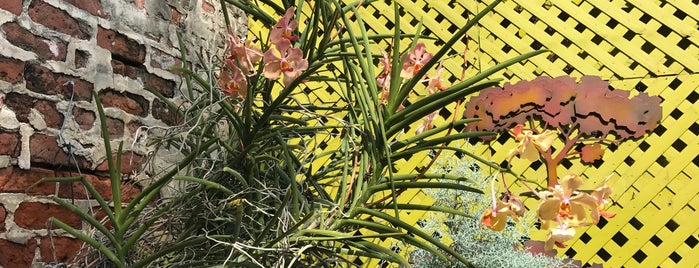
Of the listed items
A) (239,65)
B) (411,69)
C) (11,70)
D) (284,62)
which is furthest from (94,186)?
(411,69)

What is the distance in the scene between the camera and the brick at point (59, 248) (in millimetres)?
1623

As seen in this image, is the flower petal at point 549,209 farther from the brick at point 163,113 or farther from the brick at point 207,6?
the brick at point 207,6

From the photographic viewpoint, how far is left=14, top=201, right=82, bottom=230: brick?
1.56m

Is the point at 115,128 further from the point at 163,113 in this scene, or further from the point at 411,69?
the point at 411,69

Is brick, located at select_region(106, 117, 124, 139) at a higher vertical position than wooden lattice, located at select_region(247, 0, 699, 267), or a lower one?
lower

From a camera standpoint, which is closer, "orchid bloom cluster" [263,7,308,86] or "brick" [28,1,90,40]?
"orchid bloom cluster" [263,7,308,86]

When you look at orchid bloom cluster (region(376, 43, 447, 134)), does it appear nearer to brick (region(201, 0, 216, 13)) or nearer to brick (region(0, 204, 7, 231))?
brick (region(0, 204, 7, 231))

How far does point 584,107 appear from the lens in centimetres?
251

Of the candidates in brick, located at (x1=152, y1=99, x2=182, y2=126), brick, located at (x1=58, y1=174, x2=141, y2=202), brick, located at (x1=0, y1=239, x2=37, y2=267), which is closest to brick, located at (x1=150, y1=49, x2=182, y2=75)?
brick, located at (x1=152, y1=99, x2=182, y2=126)

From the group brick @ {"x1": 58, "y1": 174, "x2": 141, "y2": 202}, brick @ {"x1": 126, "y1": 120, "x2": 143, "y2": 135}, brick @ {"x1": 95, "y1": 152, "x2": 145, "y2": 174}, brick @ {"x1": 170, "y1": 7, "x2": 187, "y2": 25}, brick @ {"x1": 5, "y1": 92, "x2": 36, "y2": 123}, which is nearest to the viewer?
brick @ {"x1": 5, "y1": 92, "x2": 36, "y2": 123}

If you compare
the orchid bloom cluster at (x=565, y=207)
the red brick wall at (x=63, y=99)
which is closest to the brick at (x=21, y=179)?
the red brick wall at (x=63, y=99)

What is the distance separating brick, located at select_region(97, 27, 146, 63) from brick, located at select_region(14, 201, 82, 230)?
447 millimetres

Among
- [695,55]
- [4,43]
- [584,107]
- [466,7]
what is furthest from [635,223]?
[4,43]

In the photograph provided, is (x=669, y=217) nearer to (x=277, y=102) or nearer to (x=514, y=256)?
(x=514, y=256)
